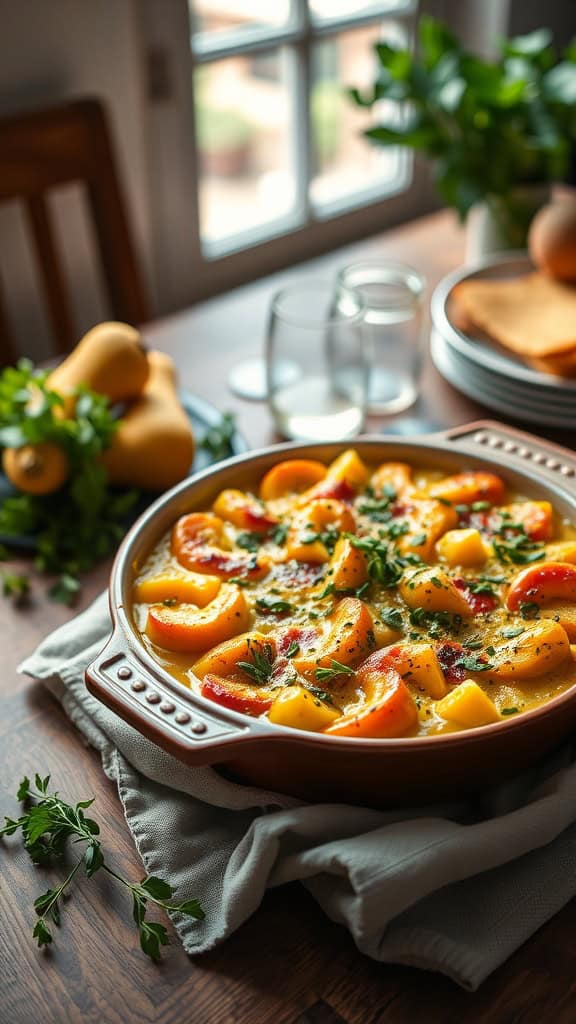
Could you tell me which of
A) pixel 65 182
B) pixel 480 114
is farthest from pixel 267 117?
pixel 480 114

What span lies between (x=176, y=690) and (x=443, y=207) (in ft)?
A: 10.2

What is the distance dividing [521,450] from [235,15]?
2.02 metres

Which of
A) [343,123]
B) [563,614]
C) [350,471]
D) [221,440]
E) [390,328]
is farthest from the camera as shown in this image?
[343,123]

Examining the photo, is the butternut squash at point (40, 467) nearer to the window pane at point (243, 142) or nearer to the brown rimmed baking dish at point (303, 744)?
the brown rimmed baking dish at point (303, 744)

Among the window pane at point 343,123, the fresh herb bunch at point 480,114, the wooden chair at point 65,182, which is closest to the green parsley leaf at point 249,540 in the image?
the fresh herb bunch at point 480,114

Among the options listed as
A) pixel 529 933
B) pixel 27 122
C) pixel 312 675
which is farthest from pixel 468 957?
pixel 27 122

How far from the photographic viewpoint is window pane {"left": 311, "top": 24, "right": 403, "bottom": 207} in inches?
125

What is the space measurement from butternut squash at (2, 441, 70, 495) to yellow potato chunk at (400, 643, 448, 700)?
62 centimetres

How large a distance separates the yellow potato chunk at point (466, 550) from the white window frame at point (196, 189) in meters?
1.97

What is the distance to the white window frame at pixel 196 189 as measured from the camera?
2.75 metres

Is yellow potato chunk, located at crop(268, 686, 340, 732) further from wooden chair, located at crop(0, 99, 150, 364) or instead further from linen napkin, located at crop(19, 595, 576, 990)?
wooden chair, located at crop(0, 99, 150, 364)

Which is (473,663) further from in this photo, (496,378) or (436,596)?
(496,378)

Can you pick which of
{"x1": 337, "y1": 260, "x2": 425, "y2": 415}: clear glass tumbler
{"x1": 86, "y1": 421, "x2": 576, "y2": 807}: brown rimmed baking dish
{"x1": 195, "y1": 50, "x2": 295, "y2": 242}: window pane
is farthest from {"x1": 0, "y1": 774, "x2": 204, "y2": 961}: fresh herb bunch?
{"x1": 195, "y1": 50, "x2": 295, "y2": 242}: window pane

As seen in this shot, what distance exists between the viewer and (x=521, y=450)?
1373 millimetres
